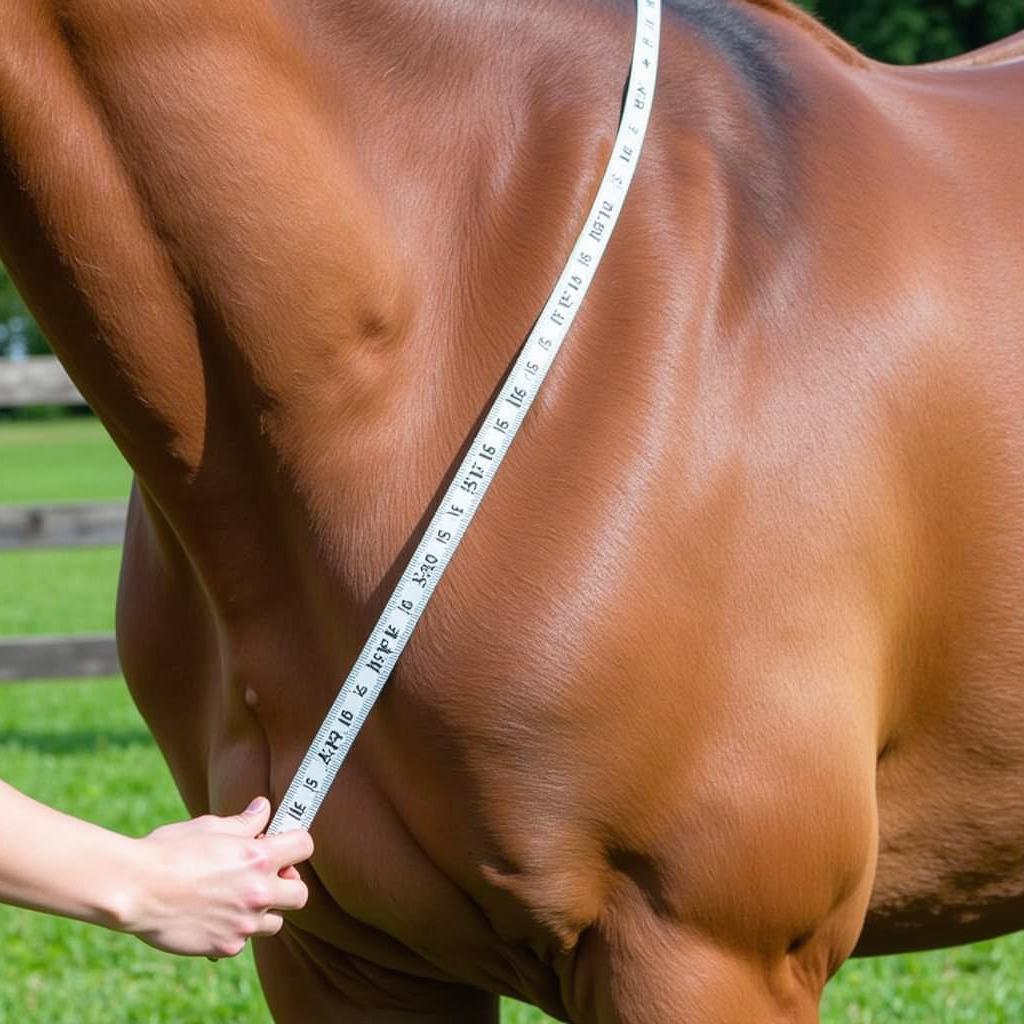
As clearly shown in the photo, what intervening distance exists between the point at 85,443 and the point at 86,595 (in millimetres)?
20318

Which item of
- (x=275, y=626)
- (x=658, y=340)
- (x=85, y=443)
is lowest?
(x=85, y=443)

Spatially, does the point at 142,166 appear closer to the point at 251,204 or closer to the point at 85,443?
the point at 251,204

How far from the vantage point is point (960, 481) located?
1.56m

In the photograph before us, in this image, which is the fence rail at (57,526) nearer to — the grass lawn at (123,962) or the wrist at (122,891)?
the grass lawn at (123,962)

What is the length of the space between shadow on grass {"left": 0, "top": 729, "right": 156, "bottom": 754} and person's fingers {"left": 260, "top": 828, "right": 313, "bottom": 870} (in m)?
5.22

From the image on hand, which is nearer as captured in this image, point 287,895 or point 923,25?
point 287,895

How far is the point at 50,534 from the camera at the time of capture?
6941mm

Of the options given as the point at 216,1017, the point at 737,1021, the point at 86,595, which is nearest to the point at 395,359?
the point at 737,1021

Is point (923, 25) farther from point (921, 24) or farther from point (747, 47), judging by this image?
point (747, 47)

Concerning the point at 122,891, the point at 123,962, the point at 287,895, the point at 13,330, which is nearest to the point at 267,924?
the point at 287,895

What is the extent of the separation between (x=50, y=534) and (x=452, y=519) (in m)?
5.87

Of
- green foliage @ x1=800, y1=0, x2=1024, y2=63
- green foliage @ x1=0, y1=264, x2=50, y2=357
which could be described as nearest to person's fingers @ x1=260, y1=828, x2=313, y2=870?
green foliage @ x1=800, y1=0, x2=1024, y2=63

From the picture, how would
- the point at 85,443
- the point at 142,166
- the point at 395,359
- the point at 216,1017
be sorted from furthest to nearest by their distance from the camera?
the point at 85,443
the point at 216,1017
the point at 395,359
the point at 142,166

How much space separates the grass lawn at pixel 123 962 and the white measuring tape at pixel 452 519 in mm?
2271
